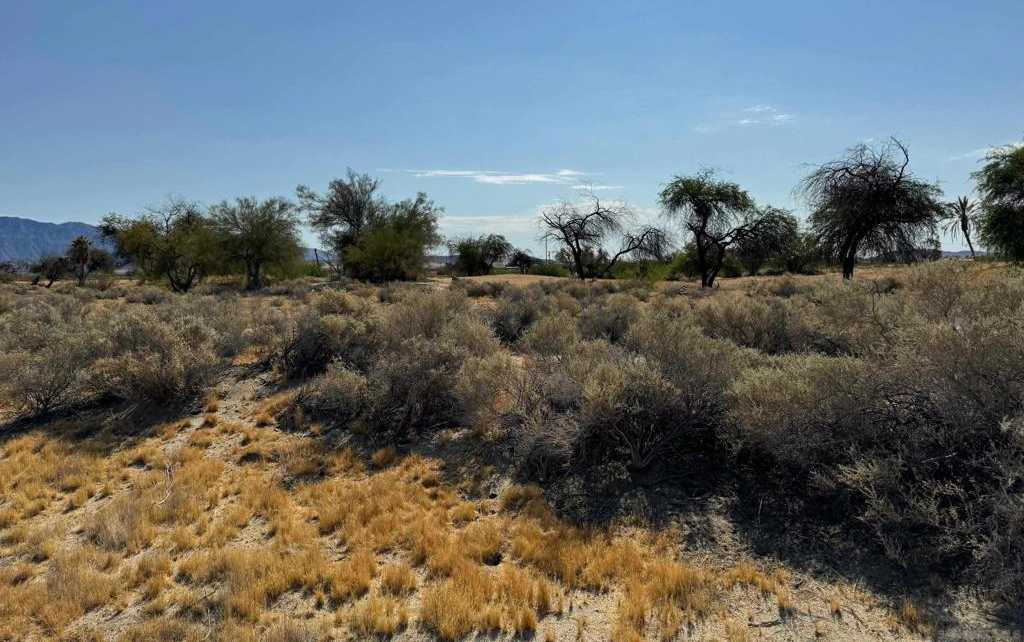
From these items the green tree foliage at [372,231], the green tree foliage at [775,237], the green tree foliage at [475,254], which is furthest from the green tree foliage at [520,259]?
the green tree foliage at [775,237]

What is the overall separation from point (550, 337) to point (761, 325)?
3.70 meters

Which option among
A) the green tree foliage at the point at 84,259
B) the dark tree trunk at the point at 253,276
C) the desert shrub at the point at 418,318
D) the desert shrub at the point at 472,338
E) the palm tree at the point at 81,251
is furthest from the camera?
the green tree foliage at the point at 84,259

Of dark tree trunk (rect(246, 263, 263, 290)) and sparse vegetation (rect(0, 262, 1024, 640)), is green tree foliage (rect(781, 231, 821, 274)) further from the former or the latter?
dark tree trunk (rect(246, 263, 263, 290))

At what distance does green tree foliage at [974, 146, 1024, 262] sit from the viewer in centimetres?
2092

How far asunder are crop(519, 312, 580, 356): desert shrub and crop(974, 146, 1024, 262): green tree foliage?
20761 millimetres

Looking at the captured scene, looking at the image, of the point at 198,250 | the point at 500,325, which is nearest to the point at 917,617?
the point at 500,325

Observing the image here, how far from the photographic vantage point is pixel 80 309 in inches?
668

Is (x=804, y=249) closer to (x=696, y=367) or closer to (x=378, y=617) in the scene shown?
(x=696, y=367)

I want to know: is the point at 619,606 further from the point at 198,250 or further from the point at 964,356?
the point at 198,250

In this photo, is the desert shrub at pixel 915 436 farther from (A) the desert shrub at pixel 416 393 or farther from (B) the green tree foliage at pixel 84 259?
(B) the green tree foliage at pixel 84 259

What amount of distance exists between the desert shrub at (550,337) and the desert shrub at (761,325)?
2.43m

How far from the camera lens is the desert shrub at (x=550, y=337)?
916cm

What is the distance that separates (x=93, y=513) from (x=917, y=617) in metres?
6.98

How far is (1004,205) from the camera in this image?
21.6 m
